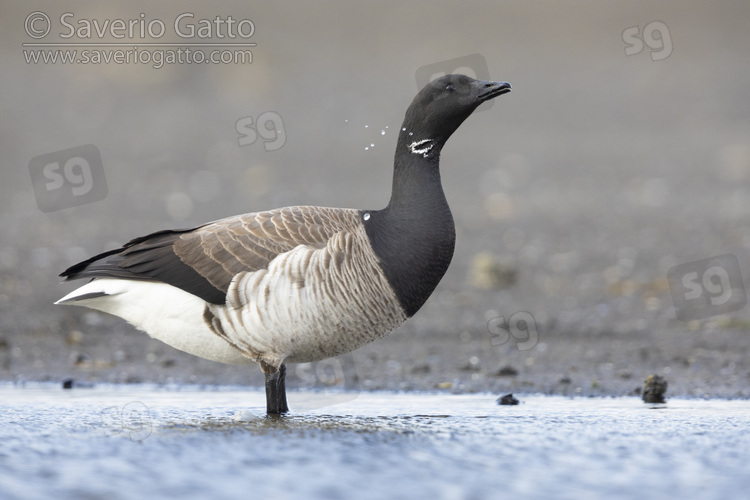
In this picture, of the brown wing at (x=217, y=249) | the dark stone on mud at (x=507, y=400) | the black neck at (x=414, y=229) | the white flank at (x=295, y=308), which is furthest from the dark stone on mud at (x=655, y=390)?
the brown wing at (x=217, y=249)

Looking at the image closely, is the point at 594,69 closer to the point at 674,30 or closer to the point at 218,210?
the point at 674,30

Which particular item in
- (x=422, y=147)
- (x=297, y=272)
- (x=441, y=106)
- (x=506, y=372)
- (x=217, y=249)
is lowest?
(x=506, y=372)

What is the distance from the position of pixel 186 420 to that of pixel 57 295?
18.7ft

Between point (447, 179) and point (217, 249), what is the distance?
40.7ft

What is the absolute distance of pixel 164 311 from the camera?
7.14 meters

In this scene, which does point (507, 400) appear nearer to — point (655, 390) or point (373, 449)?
point (655, 390)

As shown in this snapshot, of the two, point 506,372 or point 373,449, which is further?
point 506,372

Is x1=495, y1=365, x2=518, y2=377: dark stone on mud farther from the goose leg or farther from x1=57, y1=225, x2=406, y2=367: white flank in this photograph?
the goose leg

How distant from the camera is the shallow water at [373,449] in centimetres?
502

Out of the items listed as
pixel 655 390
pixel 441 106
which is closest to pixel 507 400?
pixel 655 390

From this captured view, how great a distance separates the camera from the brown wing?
6.93m

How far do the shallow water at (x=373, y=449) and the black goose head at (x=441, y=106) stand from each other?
203cm

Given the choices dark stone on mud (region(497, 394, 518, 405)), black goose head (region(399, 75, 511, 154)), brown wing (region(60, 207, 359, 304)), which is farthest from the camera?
dark stone on mud (region(497, 394, 518, 405))

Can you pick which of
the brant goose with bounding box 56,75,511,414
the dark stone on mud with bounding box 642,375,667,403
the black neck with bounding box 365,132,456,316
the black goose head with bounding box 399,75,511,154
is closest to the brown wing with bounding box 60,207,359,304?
the brant goose with bounding box 56,75,511,414
